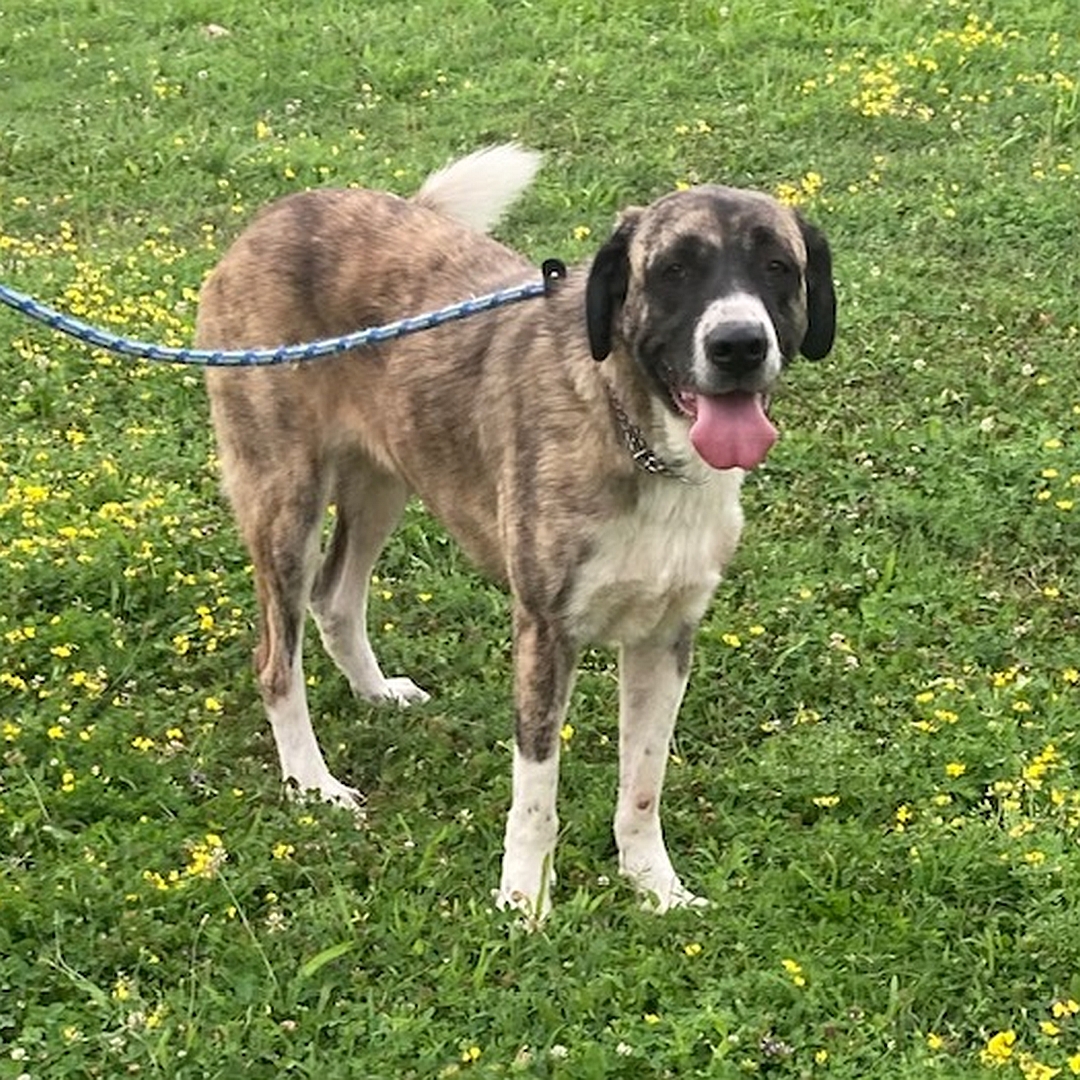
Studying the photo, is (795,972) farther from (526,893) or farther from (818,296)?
(818,296)

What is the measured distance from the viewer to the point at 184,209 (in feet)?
29.9

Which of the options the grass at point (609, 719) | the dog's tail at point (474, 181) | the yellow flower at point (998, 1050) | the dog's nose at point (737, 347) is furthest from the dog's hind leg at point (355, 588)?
the yellow flower at point (998, 1050)

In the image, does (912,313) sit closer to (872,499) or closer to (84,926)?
(872,499)

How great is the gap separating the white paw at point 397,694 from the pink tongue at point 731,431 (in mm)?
1778

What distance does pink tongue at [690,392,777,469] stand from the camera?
364 cm

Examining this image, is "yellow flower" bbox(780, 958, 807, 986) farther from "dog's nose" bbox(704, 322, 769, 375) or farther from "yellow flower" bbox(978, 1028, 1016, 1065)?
"dog's nose" bbox(704, 322, 769, 375)

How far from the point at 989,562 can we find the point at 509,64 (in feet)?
20.0

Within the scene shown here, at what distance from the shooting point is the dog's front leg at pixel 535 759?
13.5 ft

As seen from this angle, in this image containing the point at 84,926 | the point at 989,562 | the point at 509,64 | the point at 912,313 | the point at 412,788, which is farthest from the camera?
the point at 509,64

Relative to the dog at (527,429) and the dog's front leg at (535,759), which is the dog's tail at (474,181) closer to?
the dog at (527,429)

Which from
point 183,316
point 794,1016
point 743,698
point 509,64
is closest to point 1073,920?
point 794,1016

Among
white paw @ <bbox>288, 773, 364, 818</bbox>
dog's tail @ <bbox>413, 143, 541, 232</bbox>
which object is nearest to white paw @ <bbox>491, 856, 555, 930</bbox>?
white paw @ <bbox>288, 773, 364, 818</bbox>

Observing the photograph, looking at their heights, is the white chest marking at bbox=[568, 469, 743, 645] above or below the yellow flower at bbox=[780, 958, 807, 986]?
above

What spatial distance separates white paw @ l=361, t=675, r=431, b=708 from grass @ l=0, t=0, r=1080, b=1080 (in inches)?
2.6
